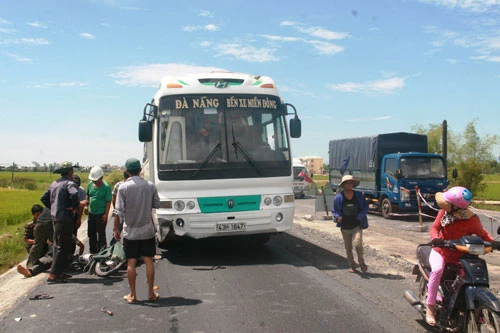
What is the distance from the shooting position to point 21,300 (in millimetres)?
6668

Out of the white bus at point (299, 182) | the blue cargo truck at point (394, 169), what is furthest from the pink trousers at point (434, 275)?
the white bus at point (299, 182)

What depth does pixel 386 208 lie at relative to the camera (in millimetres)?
19609

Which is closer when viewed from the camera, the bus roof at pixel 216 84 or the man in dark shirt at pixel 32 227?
the man in dark shirt at pixel 32 227

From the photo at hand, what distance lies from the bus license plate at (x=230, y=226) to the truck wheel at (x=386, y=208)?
1171 centimetres

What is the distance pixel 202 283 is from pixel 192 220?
Answer: 1.53 metres

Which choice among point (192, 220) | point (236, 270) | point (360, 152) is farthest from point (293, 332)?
point (360, 152)

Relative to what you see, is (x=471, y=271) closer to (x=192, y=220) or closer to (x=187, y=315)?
(x=187, y=315)

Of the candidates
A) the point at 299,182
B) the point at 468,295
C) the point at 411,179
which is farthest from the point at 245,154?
the point at 299,182

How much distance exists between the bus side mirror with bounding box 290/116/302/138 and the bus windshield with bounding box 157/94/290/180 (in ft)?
0.77

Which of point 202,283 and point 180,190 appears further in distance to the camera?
point 180,190

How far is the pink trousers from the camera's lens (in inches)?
190

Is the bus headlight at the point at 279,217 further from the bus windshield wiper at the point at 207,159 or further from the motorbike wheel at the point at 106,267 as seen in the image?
the motorbike wheel at the point at 106,267

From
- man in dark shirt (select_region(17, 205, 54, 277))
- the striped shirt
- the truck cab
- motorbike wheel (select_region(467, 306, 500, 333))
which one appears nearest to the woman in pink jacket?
motorbike wheel (select_region(467, 306, 500, 333))

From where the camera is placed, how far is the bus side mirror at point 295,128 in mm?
9750
